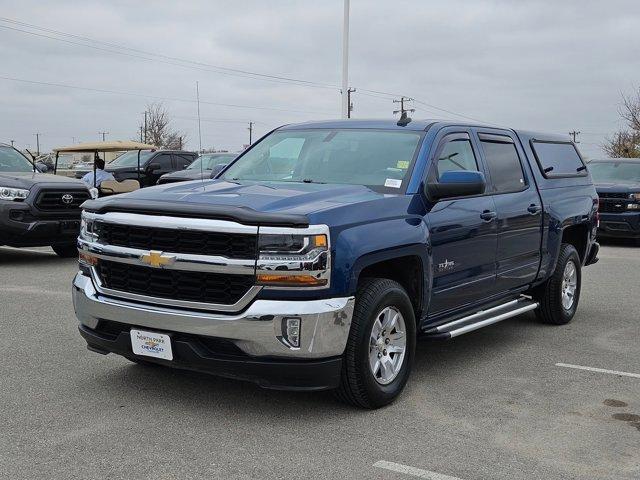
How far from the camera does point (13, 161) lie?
1229 centimetres

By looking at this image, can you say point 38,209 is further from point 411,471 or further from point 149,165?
point 149,165

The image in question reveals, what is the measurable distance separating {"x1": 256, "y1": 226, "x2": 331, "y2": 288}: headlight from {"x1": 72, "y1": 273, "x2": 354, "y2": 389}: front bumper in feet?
0.40

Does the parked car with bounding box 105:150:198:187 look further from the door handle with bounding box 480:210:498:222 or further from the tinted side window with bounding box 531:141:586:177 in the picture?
the door handle with bounding box 480:210:498:222

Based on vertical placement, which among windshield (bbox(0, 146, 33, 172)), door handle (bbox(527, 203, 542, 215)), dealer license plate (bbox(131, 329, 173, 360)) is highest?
windshield (bbox(0, 146, 33, 172))

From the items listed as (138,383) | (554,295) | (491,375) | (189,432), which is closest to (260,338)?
(189,432)

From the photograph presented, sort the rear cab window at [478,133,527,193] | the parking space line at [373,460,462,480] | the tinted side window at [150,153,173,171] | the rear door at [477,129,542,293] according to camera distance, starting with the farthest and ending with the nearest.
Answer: the tinted side window at [150,153,173,171] → the rear cab window at [478,133,527,193] → the rear door at [477,129,542,293] → the parking space line at [373,460,462,480]

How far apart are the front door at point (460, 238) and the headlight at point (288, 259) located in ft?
4.18

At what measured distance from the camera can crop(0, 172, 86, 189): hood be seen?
1103 centimetres

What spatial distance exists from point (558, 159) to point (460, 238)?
8.87 feet

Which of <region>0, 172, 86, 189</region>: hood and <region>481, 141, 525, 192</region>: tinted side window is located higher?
<region>481, 141, 525, 192</region>: tinted side window

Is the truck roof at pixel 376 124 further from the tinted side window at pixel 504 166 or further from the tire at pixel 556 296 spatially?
the tire at pixel 556 296

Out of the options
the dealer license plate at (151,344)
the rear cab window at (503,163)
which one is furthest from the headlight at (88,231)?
the rear cab window at (503,163)

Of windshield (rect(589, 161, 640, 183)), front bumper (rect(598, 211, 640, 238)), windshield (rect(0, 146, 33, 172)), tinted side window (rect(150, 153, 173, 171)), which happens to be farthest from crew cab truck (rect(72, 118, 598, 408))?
tinted side window (rect(150, 153, 173, 171))

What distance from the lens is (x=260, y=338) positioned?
14.0ft
